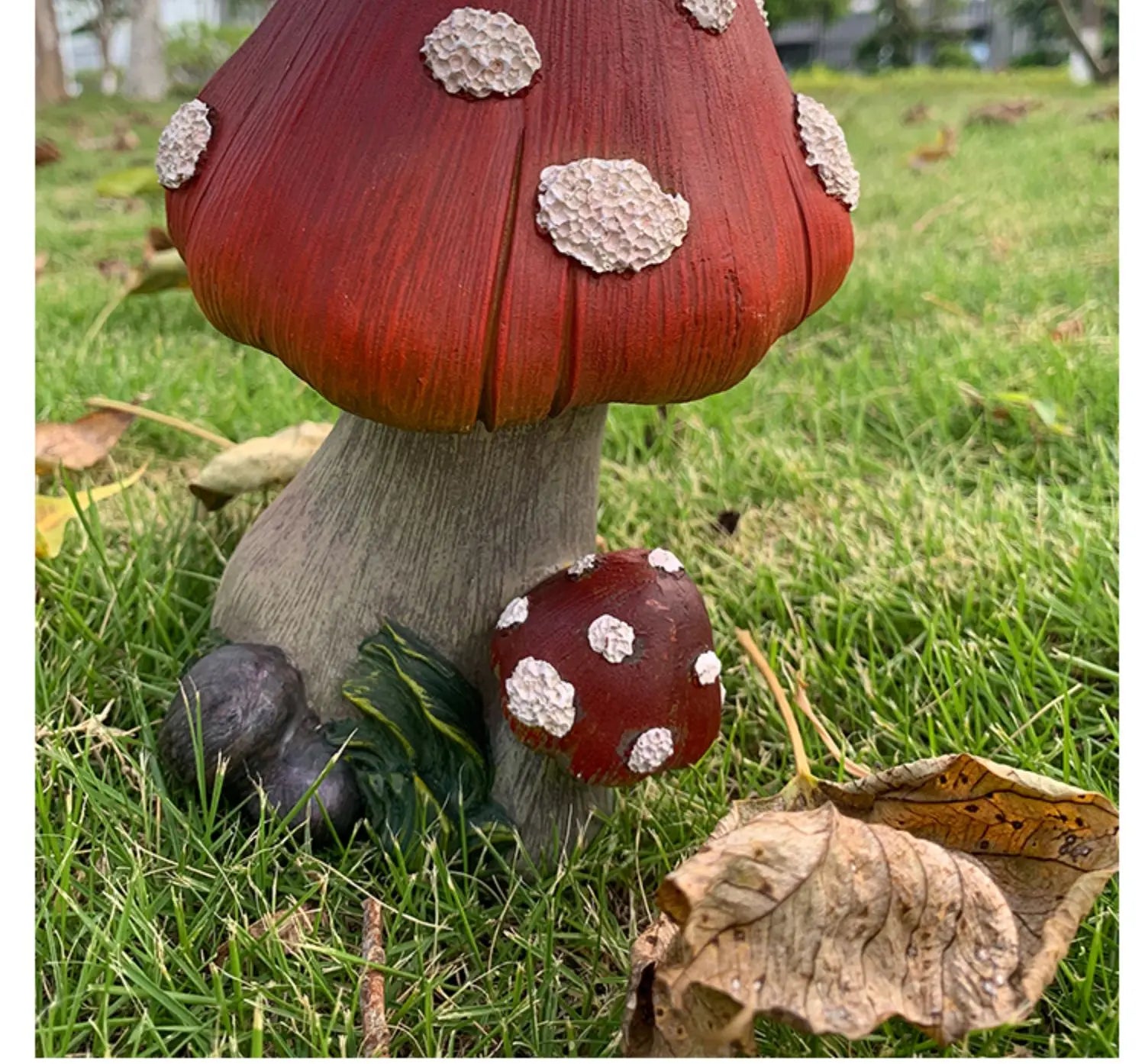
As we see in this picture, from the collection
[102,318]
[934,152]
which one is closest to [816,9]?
[934,152]

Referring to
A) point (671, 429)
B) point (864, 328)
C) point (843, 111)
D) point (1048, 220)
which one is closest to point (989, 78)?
point (843, 111)

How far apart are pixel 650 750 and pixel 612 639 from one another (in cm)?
12

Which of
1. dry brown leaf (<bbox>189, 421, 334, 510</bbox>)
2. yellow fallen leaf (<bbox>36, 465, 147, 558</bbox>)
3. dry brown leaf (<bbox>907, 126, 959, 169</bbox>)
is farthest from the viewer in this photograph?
dry brown leaf (<bbox>907, 126, 959, 169</bbox>)

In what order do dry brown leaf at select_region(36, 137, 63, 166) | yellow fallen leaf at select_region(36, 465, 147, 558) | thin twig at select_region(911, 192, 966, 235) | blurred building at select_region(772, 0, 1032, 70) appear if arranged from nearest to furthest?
yellow fallen leaf at select_region(36, 465, 147, 558) → thin twig at select_region(911, 192, 966, 235) → dry brown leaf at select_region(36, 137, 63, 166) → blurred building at select_region(772, 0, 1032, 70)

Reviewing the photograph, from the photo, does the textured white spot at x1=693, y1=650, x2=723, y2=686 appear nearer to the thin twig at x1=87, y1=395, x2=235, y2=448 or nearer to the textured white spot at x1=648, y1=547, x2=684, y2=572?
the textured white spot at x1=648, y1=547, x2=684, y2=572

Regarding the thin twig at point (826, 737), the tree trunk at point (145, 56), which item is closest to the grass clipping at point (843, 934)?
the thin twig at point (826, 737)

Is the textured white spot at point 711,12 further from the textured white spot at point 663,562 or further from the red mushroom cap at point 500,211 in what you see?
the textured white spot at point 663,562

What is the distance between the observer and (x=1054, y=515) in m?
1.75

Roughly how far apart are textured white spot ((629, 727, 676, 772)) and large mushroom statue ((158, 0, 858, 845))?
0.33 m

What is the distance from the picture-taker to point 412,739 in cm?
118

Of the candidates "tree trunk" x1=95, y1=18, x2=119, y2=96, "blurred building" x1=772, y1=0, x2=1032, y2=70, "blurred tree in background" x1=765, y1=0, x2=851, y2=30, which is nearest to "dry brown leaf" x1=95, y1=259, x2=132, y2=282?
"tree trunk" x1=95, y1=18, x2=119, y2=96

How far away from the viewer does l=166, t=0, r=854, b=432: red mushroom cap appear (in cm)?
88

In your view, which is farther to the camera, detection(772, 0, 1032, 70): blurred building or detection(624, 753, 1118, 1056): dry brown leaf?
detection(772, 0, 1032, 70): blurred building

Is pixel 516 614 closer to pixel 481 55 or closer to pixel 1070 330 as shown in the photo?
pixel 481 55
